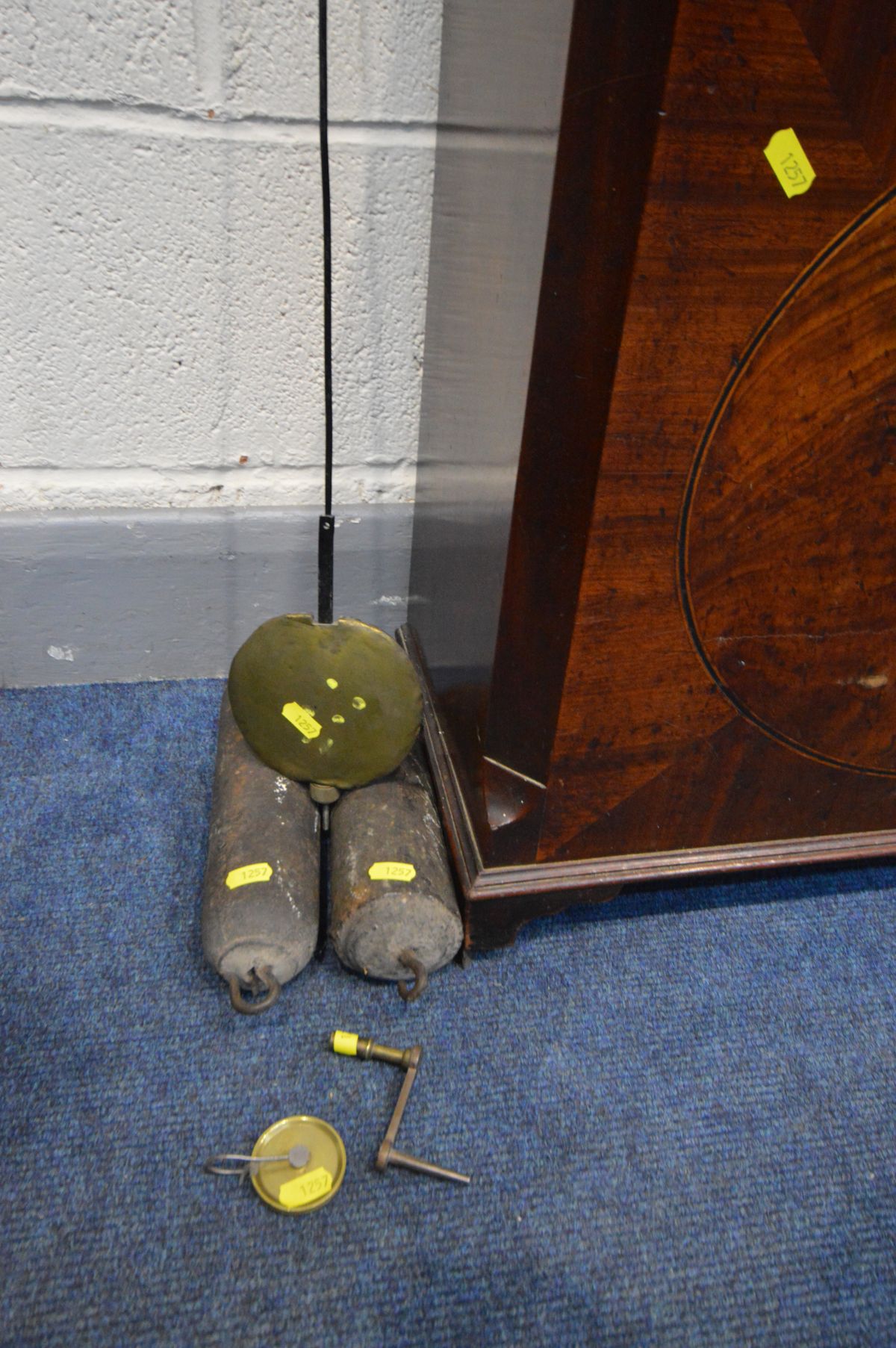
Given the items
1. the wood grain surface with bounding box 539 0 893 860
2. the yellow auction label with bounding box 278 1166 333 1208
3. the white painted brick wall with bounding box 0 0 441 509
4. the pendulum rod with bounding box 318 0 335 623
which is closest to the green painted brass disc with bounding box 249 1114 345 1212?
the yellow auction label with bounding box 278 1166 333 1208

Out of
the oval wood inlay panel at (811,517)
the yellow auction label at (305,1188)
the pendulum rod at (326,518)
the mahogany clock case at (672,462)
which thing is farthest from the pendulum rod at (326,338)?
the yellow auction label at (305,1188)

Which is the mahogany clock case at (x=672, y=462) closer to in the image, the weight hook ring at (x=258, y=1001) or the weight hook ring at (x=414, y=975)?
the weight hook ring at (x=414, y=975)

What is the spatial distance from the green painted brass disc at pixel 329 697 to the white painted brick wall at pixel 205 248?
317mm

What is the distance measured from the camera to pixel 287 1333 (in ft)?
2.17

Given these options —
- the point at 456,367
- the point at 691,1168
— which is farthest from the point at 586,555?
the point at 691,1168

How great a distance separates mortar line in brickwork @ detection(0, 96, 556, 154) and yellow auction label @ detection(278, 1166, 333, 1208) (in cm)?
93

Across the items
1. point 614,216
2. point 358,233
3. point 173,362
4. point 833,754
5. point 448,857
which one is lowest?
point 448,857

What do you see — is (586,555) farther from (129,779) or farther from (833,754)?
(129,779)

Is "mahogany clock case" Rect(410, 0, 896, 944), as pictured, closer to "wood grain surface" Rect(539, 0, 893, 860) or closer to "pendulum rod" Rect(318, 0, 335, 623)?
"wood grain surface" Rect(539, 0, 893, 860)

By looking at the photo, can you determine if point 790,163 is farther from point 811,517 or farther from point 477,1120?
point 477,1120

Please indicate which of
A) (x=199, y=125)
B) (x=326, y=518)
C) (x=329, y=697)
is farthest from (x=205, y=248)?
(x=329, y=697)

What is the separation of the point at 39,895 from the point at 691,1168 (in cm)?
69

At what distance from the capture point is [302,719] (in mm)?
941

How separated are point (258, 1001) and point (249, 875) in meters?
0.12
